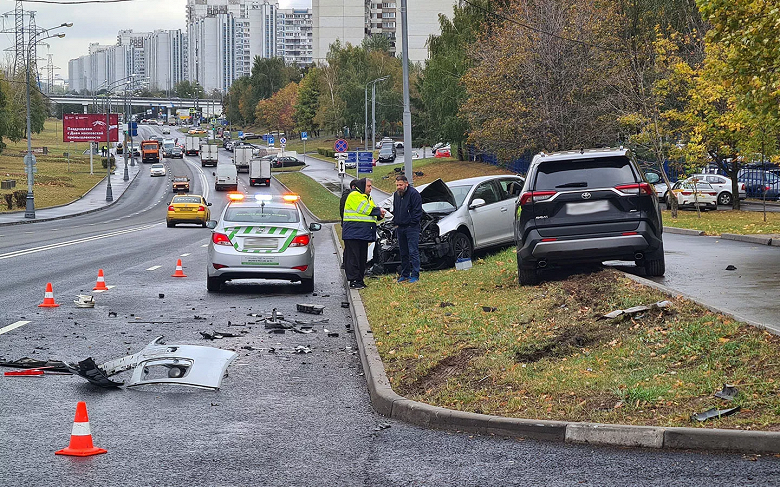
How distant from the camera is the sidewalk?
51.8 meters

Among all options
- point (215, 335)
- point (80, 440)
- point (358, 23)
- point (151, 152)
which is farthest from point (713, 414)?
point (358, 23)

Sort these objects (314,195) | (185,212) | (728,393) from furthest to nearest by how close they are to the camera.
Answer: (314,195) → (185,212) → (728,393)

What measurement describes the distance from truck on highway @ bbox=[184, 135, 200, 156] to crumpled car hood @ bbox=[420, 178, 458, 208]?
391 ft

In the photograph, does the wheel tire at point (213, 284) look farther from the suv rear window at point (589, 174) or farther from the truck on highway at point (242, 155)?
the truck on highway at point (242, 155)

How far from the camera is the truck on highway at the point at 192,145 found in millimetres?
135875

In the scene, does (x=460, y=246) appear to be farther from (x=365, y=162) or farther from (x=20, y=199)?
(x=20, y=199)

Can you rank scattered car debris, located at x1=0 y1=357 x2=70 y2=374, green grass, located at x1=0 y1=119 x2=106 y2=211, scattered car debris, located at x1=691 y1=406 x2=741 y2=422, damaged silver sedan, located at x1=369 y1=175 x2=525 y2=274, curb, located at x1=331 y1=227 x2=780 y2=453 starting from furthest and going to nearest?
green grass, located at x1=0 y1=119 x2=106 y2=211 < damaged silver sedan, located at x1=369 y1=175 x2=525 y2=274 < scattered car debris, located at x1=0 y1=357 x2=70 y2=374 < scattered car debris, located at x1=691 y1=406 x2=741 y2=422 < curb, located at x1=331 y1=227 x2=780 y2=453

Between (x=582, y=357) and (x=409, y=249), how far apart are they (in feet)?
26.7

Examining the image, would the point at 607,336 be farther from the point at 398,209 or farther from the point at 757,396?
the point at 398,209

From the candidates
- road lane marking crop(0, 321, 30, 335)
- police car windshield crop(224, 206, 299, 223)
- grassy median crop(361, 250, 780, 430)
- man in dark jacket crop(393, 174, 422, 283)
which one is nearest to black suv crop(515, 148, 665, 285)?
grassy median crop(361, 250, 780, 430)

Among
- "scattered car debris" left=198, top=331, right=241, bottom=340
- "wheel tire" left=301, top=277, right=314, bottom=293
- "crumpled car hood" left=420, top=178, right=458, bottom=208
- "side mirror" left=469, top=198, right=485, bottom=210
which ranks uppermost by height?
"crumpled car hood" left=420, top=178, right=458, bottom=208

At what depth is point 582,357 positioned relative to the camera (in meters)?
8.76

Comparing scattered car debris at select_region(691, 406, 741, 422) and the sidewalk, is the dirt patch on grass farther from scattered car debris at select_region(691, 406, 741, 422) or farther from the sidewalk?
the sidewalk

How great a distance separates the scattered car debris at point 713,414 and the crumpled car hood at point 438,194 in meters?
12.4
